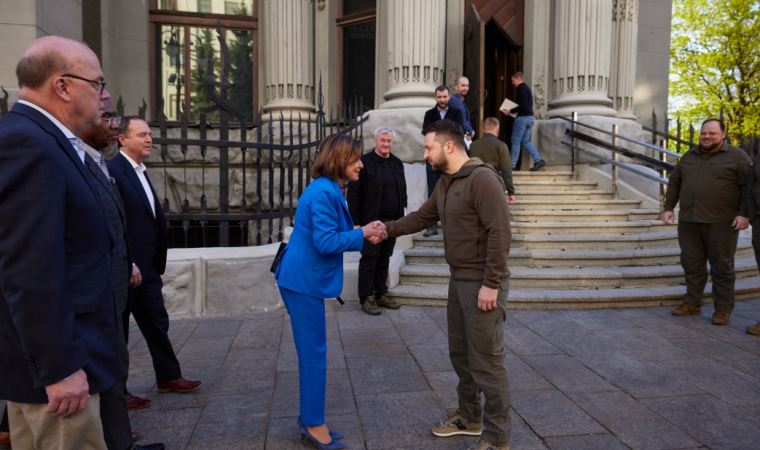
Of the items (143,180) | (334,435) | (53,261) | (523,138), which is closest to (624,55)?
(523,138)

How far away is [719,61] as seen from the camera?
2481 centimetres

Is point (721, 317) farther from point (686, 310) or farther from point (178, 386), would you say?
point (178, 386)

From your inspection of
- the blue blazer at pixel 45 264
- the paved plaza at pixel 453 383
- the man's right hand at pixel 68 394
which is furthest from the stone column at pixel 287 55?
the man's right hand at pixel 68 394

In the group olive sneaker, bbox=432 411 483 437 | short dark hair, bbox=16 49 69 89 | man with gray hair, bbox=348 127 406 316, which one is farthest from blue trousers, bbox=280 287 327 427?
man with gray hair, bbox=348 127 406 316

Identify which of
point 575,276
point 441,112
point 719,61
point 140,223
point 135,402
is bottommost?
point 135,402

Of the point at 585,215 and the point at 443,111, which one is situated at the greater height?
the point at 443,111

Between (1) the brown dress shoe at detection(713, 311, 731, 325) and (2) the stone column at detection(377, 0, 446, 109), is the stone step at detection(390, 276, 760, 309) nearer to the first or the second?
(1) the brown dress shoe at detection(713, 311, 731, 325)

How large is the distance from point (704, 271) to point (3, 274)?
6.60m

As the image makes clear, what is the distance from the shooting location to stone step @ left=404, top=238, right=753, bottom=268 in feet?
24.2

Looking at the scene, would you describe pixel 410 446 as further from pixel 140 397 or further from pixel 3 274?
pixel 3 274

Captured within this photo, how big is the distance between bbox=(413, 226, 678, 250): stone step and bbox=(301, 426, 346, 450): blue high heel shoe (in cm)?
483

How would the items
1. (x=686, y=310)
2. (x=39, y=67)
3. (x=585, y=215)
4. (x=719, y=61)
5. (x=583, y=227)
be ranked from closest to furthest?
(x=39, y=67)
(x=686, y=310)
(x=583, y=227)
(x=585, y=215)
(x=719, y=61)

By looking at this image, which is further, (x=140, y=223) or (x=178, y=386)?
(x=178, y=386)

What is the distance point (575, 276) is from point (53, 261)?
247 inches
